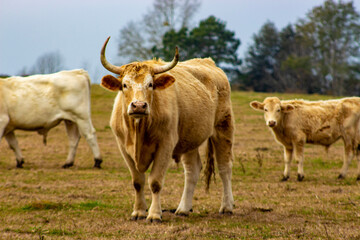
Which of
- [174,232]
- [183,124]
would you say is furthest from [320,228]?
[183,124]

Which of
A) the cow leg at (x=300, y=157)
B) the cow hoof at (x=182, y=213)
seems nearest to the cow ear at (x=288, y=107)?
the cow leg at (x=300, y=157)

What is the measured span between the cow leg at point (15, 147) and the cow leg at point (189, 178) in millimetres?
6663

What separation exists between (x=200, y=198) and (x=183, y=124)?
2.12m

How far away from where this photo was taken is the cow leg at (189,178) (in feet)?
21.7

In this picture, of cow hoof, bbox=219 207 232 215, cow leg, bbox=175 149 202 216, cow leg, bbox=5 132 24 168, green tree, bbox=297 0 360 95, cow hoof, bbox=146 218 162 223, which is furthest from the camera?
green tree, bbox=297 0 360 95

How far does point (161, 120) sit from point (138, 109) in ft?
2.33

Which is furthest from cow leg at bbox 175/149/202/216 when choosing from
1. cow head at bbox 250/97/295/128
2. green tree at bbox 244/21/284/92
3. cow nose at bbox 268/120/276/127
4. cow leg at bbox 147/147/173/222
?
green tree at bbox 244/21/284/92

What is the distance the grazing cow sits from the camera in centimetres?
1250

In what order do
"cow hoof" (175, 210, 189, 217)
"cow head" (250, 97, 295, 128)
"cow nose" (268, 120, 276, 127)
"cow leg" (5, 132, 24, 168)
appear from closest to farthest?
"cow hoof" (175, 210, 189, 217) → "cow nose" (268, 120, 276, 127) → "cow head" (250, 97, 295, 128) → "cow leg" (5, 132, 24, 168)

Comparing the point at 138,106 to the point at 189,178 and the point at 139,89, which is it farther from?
the point at 189,178

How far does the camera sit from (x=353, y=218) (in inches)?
241

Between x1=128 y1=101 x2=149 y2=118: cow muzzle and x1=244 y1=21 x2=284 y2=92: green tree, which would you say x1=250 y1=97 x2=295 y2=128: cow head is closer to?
x1=128 y1=101 x2=149 y2=118: cow muzzle

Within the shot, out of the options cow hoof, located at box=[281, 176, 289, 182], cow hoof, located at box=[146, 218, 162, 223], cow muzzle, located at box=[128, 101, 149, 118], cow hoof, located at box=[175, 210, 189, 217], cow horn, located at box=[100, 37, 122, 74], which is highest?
cow horn, located at box=[100, 37, 122, 74]

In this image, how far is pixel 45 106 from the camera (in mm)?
12609
